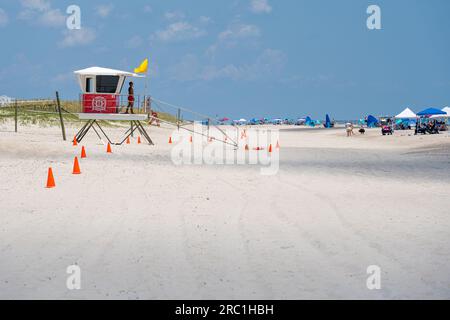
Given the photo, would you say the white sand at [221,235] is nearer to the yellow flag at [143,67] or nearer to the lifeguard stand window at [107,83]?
the lifeguard stand window at [107,83]

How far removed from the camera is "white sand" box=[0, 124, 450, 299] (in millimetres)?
6078

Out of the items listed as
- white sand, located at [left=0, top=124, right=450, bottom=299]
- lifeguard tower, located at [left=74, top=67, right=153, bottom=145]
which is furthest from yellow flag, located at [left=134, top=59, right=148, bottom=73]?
white sand, located at [left=0, top=124, right=450, bottom=299]

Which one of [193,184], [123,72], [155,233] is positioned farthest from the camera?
[123,72]

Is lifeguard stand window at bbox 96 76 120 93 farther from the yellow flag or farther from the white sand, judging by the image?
the white sand

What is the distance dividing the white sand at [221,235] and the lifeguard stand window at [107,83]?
38.1ft

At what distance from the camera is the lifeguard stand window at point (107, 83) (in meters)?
27.4

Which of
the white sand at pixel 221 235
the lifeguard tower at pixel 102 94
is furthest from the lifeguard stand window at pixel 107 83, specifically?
the white sand at pixel 221 235

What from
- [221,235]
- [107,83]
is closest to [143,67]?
[107,83]

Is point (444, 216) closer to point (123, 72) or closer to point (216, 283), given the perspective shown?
point (216, 283)

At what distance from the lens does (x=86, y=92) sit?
90.3 ft

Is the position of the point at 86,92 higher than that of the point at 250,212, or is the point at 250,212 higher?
the point at 86,92

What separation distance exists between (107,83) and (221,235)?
20374 millimetres

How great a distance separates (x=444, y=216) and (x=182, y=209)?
4817mm
